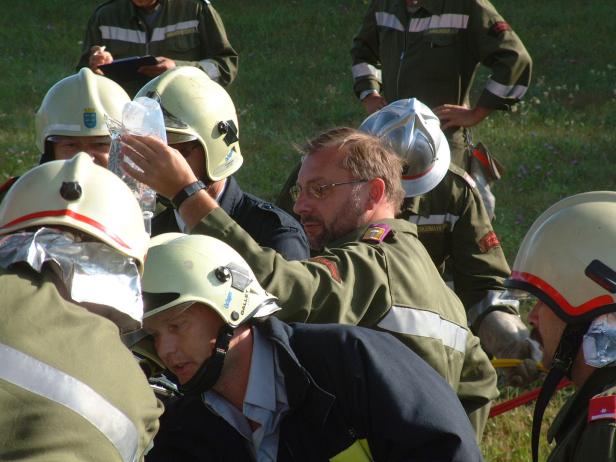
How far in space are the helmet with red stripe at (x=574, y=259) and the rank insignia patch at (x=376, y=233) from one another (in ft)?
1.80

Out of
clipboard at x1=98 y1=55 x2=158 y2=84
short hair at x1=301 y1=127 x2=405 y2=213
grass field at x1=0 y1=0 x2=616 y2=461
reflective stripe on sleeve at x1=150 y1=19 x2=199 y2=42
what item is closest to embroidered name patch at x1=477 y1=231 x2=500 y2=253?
short hair at x1=301 y1=127 x2=405 y2=213

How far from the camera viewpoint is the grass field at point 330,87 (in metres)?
10.2

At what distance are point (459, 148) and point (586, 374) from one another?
3.73 metres

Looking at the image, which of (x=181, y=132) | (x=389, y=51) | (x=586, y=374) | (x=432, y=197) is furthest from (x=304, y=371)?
(x=389, y=51)

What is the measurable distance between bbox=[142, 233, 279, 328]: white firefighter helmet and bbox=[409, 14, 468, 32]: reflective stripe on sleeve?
4.04m

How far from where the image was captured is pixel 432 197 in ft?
16.1

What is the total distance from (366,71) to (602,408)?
5.07 meters

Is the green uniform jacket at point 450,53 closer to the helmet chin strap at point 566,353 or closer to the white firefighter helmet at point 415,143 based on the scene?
the white firefighter helmet at point 415,143

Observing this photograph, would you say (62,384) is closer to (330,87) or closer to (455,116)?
(455,116)

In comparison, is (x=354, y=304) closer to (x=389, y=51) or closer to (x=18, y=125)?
(x=389, y=51)

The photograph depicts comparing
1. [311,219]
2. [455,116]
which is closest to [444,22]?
[455,116]

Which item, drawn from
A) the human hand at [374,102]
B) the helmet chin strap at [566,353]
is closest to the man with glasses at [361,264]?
the helmet chin strap at [566,353]

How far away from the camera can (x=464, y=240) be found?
4789mm

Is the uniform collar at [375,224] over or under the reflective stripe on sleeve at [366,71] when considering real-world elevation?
over
